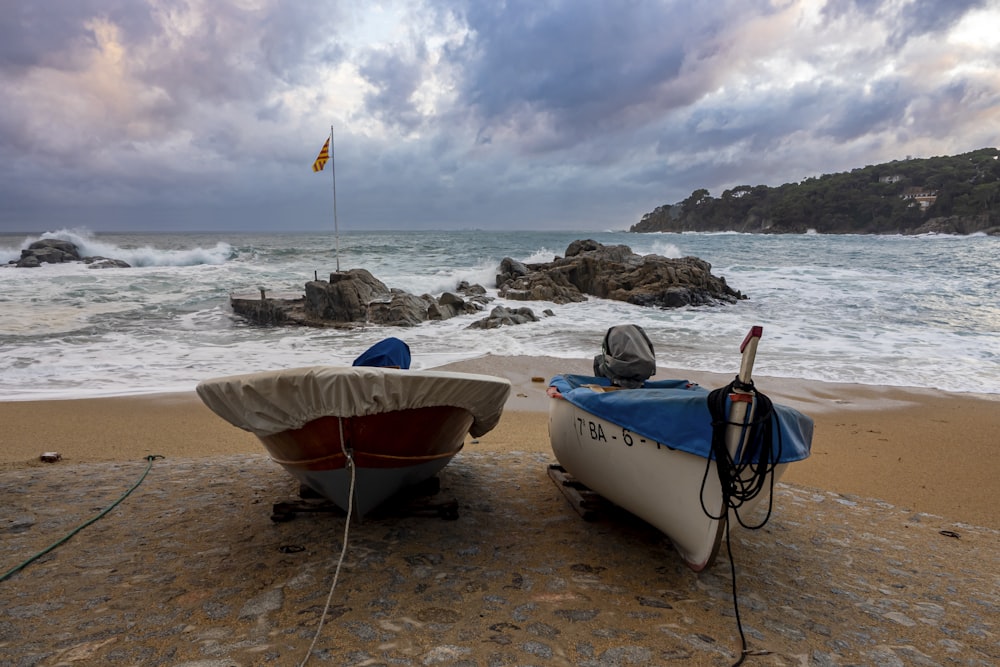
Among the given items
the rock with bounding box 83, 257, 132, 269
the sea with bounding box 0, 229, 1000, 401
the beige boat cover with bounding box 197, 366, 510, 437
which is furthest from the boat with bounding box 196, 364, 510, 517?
the rock with bounding box 83, 257, 132, 269

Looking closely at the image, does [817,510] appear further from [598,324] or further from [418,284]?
[418,284]

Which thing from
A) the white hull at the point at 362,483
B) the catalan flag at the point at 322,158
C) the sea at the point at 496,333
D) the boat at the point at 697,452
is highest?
the catalan flag at the point at 322,158

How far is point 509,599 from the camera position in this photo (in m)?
2.99

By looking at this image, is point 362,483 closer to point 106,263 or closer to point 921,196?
point 106,263

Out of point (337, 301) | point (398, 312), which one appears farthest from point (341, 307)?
point (398, 312)

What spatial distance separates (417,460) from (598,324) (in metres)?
12.8

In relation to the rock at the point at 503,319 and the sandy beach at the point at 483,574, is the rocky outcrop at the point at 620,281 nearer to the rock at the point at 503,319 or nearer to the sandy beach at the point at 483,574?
the rock at the point at 503,319

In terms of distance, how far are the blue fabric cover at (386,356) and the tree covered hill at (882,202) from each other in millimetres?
97165

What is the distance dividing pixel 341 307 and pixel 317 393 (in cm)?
1332

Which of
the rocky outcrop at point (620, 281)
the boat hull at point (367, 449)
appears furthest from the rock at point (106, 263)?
the boat hull at point (367, 449)

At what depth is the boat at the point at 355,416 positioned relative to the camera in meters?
3.05

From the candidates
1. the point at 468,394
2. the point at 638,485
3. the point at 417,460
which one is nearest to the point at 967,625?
the point at 638,485

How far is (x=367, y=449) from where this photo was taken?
A: 132 inches

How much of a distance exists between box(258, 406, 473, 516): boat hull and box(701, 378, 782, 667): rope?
1657 mm
